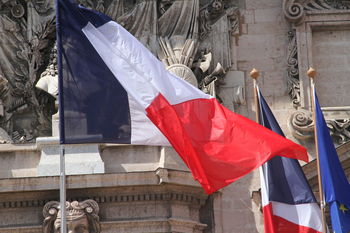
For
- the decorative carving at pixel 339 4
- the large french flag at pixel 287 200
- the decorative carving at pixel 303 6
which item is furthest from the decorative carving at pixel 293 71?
the large french flag at pixel 287 200

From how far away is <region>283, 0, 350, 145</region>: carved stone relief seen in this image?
21500 mm

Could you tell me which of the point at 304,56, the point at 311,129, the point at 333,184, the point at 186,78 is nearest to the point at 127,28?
the point at 186,78

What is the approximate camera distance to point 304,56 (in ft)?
72.2

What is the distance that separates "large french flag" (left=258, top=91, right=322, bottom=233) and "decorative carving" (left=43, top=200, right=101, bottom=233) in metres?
2.78

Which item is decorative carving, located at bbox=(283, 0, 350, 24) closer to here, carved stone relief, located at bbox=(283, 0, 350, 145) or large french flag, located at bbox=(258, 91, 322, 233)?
carved stone relief, located at bbox=(283, 0, 350, 145)

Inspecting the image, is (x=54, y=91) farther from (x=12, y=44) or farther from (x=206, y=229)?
(x=206, y=229)

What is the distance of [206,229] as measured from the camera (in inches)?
824

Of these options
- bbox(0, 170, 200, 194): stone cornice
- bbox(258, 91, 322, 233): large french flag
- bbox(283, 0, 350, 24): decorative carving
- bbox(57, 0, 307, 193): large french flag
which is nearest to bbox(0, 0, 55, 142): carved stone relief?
bbox(0, 170, 200, 194): stone cornice

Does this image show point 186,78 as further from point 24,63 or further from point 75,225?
point 75,225

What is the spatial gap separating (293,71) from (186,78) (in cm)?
164

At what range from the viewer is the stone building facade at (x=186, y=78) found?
20641 mm

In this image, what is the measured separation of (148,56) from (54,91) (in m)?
3.71

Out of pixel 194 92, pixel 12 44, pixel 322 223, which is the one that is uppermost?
pixel 12 44

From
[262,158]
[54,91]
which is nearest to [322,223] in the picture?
[262,158]
